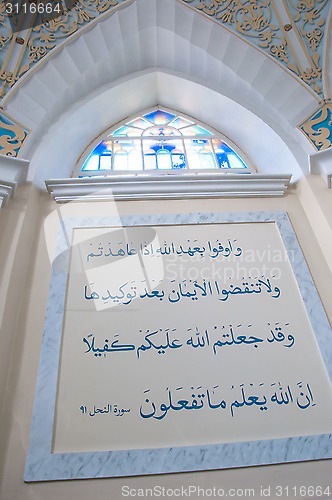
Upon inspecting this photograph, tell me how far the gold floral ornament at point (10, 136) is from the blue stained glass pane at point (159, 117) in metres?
1.27

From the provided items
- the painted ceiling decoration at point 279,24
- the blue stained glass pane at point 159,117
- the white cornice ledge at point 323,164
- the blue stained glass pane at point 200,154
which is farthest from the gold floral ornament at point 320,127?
the blue stained glass pane at point 159,117

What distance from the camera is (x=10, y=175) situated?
2236 millimetres

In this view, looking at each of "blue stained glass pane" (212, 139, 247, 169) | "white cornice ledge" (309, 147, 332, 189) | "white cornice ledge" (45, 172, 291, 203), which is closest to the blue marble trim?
"white cornice ledge" (45, 172, 291, 203)

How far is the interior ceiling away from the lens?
2.77 meters

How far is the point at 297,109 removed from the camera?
2771 mm

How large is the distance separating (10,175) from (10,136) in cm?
40

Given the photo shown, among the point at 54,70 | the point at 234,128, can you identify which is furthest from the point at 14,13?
the point at 234,128

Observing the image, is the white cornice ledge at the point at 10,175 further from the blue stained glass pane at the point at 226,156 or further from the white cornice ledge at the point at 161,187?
the blue stained glass pane at the point at 226,156

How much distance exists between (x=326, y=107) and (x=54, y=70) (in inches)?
84.4

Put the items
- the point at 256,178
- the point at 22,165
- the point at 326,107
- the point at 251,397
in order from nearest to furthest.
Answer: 1. the point at 251,397
2. the point at 22,165
3. the point at 256,178
4. the point at 326,107

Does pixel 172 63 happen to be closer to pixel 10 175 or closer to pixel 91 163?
pixel 91 163

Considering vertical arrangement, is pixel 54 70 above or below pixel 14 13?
below

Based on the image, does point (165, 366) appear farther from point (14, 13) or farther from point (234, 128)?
point (14, 13)

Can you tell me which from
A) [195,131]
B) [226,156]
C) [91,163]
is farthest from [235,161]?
[91,163]
